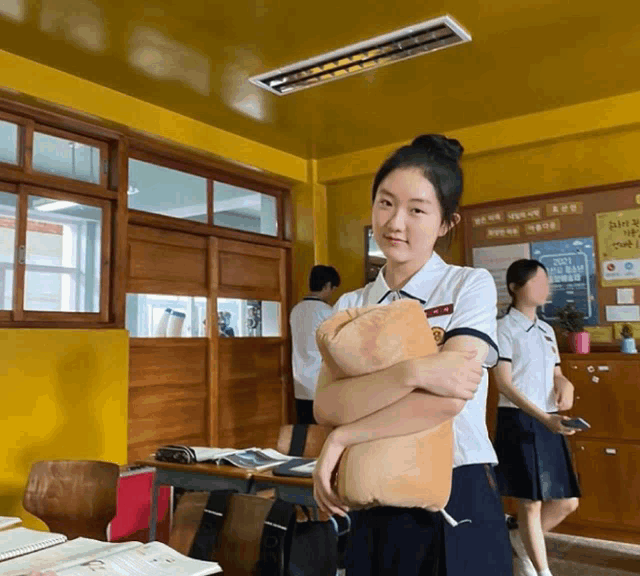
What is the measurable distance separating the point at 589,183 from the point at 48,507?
140 inches

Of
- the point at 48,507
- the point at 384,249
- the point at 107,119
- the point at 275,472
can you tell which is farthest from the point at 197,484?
the point at 107,119

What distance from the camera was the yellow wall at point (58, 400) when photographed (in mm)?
3068

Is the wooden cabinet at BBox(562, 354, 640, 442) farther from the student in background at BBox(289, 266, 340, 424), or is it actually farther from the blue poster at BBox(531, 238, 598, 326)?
the student in background at BBox(289, 266, 340, 424)

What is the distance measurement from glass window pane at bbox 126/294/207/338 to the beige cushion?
10.5 ft

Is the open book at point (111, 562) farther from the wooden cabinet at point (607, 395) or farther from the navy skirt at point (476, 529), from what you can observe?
the wooden cabinet at point (607, 395)

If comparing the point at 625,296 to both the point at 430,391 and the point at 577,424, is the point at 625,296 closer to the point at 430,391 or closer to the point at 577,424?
the point at 577,424

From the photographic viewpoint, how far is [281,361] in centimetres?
496

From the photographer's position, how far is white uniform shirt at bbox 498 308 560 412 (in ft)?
9.37

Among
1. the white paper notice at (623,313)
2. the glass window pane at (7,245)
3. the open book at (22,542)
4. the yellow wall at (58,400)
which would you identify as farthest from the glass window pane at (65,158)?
the white paper notice at (623,313)

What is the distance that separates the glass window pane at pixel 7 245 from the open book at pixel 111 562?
2.19 metres

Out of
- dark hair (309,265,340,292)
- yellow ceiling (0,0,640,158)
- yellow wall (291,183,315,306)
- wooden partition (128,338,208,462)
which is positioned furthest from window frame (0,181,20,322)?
yellow wall (291,183,315,306)

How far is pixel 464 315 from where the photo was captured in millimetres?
1024

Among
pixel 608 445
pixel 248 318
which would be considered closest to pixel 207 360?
→ pixel 248 318

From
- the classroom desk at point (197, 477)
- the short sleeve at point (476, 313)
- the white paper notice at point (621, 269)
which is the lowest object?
the classroom desk at point (197, 477)
